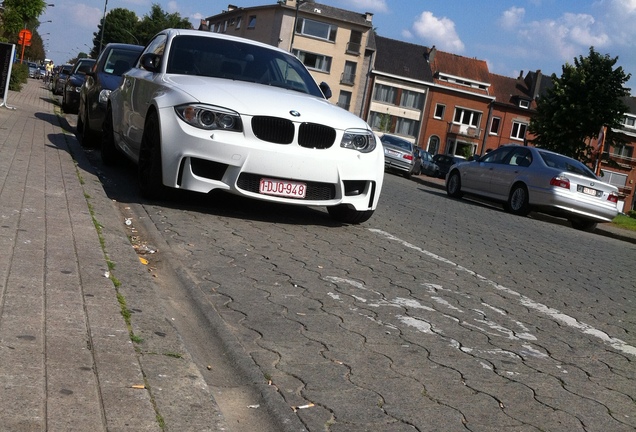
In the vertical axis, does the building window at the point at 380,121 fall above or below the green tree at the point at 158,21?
below

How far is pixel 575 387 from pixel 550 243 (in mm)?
7797

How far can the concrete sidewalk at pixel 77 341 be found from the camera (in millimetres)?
3078

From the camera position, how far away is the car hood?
8.15 meters

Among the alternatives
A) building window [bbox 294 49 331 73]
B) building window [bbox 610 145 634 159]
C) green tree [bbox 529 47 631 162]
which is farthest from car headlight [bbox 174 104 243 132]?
building window [bbox 610 145 634 159]

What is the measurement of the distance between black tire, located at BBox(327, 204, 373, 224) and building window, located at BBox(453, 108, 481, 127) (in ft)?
253

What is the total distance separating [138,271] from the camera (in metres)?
5.34

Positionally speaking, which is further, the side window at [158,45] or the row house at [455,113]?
the row house at [455,113]

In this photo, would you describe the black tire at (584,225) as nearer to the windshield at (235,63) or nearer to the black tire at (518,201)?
the black tire at (518,201)

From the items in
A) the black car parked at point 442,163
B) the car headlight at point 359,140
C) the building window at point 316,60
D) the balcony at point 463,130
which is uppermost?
the building window at point 316,60

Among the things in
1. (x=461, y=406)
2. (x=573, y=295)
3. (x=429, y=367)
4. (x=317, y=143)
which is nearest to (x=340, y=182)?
(x=317, y=143)

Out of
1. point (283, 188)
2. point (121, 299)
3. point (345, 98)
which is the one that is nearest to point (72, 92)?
point (283, 188)

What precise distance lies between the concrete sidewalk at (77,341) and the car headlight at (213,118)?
5.12ft

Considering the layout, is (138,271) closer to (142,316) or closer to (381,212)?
(142,316)

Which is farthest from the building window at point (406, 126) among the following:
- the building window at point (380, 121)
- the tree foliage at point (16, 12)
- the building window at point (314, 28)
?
the tree foliage at point (16, 12)
